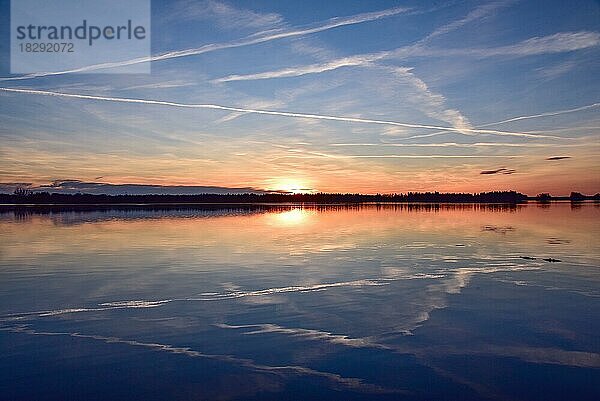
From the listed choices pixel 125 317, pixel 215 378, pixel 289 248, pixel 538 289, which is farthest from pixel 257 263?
pixel 215 378

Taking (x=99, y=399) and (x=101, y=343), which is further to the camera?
(x=101, y=343)

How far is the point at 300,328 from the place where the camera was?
13.6m

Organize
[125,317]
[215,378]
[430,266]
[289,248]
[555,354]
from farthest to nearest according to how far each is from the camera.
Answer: [289,248]
[430,266]
[125,317]
[555,354]
[215,378]

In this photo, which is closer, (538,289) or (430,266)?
(538,289)

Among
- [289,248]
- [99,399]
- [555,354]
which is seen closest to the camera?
[99,399]

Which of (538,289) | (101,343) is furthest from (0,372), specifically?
(538,289)

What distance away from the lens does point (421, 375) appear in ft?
34.3

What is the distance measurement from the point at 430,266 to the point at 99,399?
59.1ft

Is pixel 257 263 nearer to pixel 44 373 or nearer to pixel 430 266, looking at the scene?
pixel 430 266

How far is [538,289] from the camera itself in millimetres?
18812

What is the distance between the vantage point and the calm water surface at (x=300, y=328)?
32.6 ft

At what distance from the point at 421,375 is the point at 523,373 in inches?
85.5

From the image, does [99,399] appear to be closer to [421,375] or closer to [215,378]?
[215,378]

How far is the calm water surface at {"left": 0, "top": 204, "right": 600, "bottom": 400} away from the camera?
9945mm
